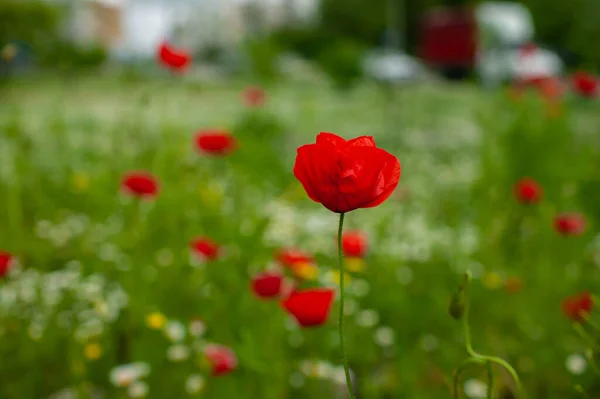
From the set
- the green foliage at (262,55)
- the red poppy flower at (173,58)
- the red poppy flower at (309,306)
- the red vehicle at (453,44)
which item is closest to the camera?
the red poppy flower at (309,306)

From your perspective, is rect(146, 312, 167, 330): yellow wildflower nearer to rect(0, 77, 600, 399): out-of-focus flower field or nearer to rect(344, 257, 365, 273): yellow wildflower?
rect(0, 77, 600, 399): out-of-focus flower field

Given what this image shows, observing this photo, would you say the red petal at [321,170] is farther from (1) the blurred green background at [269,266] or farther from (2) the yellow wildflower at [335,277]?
(2) the yellow wildflower at [335,277]

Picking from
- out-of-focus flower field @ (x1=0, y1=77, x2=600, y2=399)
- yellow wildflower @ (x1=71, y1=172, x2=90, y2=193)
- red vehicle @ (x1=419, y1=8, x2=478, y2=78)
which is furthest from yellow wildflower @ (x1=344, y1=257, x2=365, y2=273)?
red vehicle @ (x1=419, y1=8, x2=478, y2=78)

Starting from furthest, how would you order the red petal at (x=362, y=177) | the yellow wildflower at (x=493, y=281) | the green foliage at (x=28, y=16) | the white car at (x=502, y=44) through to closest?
the white car at (x=502, y=44) → the green foliage at (x=28, y=16) → the yellow wildflower at (x=493, y=281) → the red petal at (x=362, y=177)

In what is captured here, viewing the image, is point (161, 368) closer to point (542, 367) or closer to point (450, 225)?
point (542, 367)

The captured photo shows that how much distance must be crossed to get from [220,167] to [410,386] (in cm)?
235

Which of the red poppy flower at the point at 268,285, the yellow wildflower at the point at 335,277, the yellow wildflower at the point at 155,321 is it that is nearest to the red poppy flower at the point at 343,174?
the red poppy flower at the point at 268,285

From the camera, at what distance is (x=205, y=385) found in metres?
1.42

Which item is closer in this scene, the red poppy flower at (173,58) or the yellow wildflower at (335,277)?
the yellow wildflower at (335,277)

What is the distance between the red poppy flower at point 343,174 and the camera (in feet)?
2.29

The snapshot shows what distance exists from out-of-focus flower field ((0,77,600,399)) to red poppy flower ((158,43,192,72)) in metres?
0.15

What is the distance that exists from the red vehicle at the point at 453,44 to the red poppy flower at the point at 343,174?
17289 mm

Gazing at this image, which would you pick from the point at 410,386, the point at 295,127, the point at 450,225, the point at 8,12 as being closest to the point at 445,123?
the point at 295,127

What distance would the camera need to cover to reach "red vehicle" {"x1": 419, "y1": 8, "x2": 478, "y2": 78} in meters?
17.7
